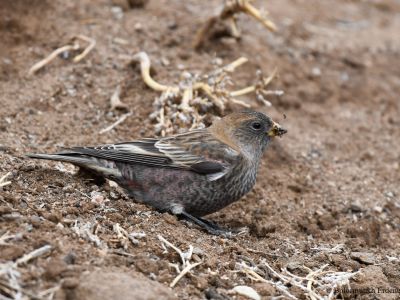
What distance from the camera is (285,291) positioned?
4.88 m

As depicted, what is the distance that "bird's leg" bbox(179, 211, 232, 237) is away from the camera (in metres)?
5.87

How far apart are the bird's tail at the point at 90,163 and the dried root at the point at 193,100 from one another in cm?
103

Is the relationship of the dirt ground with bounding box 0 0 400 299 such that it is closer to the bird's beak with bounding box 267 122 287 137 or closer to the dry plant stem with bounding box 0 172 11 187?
the dry plant stem with bounding box 0 172 11 187

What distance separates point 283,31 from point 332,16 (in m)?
1.72

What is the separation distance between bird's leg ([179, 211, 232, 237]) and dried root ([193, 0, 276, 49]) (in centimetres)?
295

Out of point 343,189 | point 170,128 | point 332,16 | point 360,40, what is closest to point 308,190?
point 343,189

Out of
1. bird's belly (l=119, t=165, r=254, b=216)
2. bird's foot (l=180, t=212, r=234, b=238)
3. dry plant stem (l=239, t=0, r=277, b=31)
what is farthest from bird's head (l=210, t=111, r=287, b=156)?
dry plant stem (l=239, t=0, r=277, b=31)

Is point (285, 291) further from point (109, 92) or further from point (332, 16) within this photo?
point (332, 16)

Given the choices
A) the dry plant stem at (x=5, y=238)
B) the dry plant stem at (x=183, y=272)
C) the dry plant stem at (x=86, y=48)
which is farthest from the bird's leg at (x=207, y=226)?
the dry plant stem at (x=86, y=48)

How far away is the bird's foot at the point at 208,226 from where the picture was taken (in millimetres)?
5863

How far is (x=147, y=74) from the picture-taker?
7.63 metres

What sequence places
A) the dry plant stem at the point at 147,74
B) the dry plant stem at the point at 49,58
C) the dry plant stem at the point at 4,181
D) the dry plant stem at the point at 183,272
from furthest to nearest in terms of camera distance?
1. the dry plant stem at the point at 49,58
2. the dry plant stem at the point at 147,74
3. the dry plant stem at the point at 4,181
4. the dry plant stem at the point at 183,272

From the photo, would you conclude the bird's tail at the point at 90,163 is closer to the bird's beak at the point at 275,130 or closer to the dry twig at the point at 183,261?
the dry twig at the point at 183,261

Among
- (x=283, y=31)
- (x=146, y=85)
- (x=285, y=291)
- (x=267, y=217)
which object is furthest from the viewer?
(x=283, y=31)
